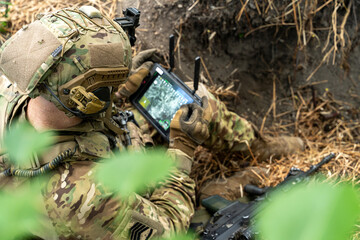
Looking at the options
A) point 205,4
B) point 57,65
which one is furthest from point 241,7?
point 57,65

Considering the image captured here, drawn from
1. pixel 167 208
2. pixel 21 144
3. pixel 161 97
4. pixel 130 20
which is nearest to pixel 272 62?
pixel 161 97

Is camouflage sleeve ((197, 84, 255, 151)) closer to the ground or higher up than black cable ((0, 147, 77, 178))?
closer to the ground

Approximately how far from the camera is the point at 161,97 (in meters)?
2.43

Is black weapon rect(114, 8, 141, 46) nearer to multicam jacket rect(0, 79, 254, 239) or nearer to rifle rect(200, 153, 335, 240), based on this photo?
multicam jacket rect(0, 79, 254, 239)

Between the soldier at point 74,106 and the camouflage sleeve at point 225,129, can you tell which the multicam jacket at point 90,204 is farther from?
the camouflage sleeve at point 225,129

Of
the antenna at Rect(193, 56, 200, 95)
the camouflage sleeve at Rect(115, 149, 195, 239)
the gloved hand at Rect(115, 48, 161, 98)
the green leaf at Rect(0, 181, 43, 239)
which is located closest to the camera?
the green leaf at Rect(0, 181, 43, 239)

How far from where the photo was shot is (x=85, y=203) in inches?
58.6

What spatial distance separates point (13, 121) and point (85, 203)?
0.49 metres

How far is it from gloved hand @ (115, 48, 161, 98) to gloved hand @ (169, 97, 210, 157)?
0.43m

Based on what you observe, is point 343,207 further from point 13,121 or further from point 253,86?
point 253,86

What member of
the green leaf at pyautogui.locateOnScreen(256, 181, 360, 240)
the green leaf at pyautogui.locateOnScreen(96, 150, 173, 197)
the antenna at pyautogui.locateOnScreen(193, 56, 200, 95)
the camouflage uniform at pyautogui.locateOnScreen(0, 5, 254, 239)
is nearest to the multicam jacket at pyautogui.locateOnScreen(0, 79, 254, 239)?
the camouflage uniform at pyautogui.locateOnScreen(0, 5, 254, 239)

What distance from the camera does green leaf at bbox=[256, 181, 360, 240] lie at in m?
0.30

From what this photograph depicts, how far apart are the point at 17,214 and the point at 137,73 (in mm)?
2050

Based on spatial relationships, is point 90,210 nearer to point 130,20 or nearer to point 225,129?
point 130,20
